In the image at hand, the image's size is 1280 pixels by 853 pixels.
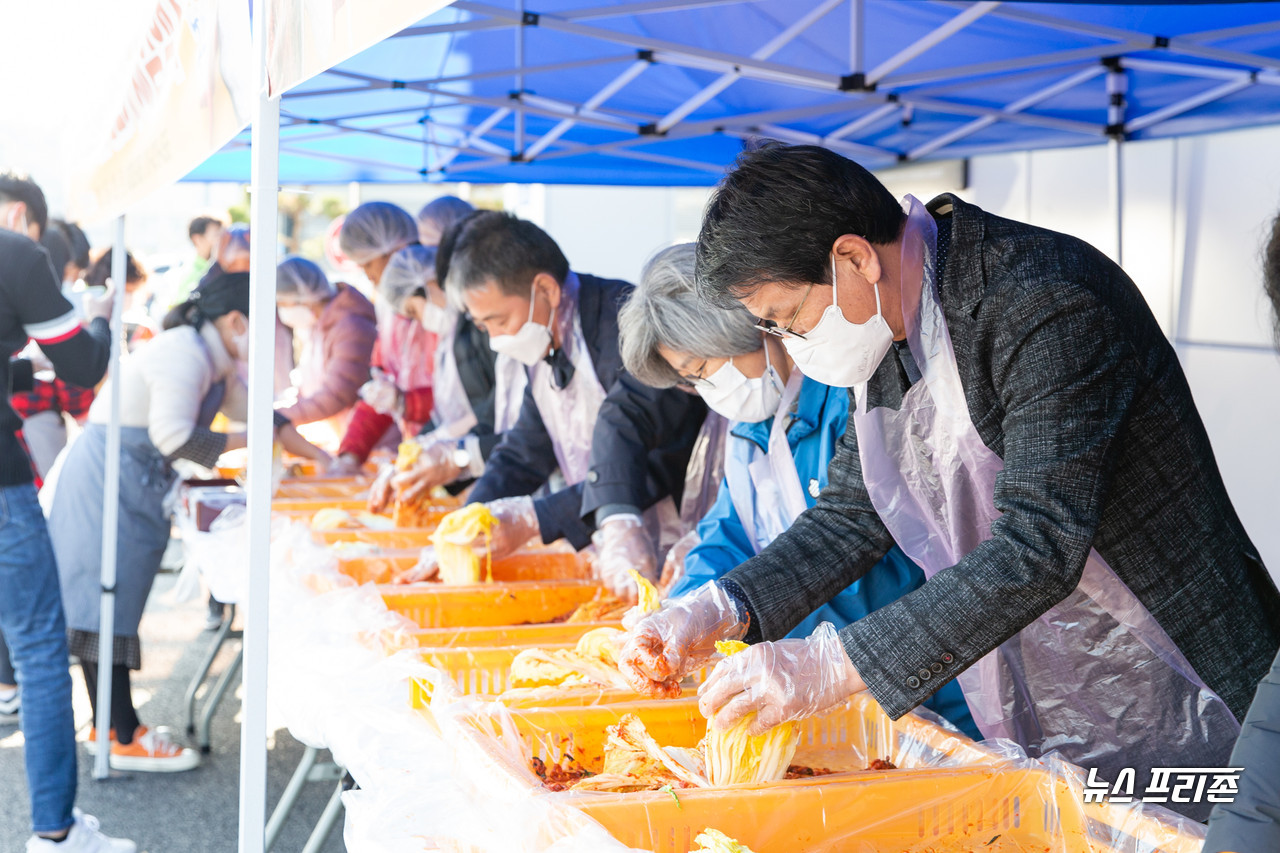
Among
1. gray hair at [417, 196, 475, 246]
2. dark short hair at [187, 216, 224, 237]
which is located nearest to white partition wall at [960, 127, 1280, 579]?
gray hair at [417, 196, 475, 246]

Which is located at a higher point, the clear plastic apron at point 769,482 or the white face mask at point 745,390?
the white face mask at point 745,390

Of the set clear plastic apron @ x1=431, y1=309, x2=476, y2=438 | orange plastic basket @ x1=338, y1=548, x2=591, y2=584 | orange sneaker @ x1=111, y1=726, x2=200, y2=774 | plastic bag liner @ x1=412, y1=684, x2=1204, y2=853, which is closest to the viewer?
plastic bag liner @ x1=412, y1=684, x2=1204, y2=853

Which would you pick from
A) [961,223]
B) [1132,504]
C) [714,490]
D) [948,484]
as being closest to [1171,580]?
[1132,504]

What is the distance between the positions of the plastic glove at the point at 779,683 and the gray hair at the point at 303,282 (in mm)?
4129

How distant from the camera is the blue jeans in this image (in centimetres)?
289

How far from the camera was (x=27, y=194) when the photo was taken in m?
3.52

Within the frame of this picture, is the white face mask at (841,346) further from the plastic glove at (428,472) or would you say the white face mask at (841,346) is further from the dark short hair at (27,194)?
the dark short hair at (27,194)

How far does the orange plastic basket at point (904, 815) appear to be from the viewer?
124cm

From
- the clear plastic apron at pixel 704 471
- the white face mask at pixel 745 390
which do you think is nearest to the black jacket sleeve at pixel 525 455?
the clear plastic apron at pixel 704 471

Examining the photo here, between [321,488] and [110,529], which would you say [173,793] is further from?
[321,488]

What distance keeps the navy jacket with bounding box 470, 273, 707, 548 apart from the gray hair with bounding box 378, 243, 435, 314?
166 cm

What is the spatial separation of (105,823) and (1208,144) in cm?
438

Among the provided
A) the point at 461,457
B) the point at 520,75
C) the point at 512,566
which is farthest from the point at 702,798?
the point at 520,75

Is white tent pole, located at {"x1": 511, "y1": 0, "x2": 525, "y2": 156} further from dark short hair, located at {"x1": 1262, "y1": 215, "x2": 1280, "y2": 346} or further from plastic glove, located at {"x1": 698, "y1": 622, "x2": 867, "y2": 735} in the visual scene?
dark short hair, located at {"x1": 1262, "y1": 215, "x2": 1280, "y2": 346}
